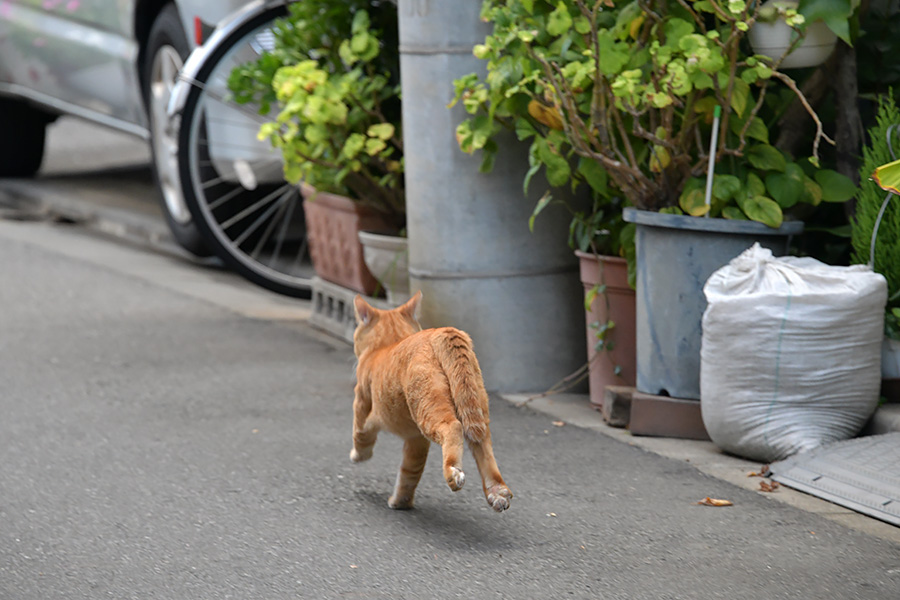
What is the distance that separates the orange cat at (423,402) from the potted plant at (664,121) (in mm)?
978

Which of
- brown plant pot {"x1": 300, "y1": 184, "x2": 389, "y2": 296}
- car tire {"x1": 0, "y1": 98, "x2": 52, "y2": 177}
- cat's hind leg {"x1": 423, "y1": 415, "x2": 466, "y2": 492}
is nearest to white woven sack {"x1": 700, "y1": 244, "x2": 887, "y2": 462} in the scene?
cat's hind leg {"x1": 423, "y1": 415, "x2": 466, "y2": 492}

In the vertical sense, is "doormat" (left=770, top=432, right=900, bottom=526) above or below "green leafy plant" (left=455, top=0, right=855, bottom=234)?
below

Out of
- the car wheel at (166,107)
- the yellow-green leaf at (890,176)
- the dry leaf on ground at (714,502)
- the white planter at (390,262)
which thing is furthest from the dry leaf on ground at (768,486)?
the car wheel at (166,107)

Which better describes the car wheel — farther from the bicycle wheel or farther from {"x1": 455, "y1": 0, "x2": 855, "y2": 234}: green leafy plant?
{"x1": 455, "y1": 0, "x2": 855, "y2": 234}: green leafy plant

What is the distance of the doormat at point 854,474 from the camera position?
3340 millimetres

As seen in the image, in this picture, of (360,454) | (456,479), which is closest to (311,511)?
Answer: (360,454)

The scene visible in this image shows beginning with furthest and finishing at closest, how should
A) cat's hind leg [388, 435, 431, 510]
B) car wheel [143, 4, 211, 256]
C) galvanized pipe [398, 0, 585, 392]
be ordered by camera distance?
1. car wheel [143, 4, 211, 256]
2. galvanized pipe [398, 0, 585, 392]
3. cat's hind leg [388, 435, 431, 510]

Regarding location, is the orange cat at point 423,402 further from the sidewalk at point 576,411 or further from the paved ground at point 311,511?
the sidewalk at point 576,411

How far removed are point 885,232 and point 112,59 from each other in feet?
17.3

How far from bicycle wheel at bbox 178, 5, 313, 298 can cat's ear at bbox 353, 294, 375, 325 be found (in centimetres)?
299

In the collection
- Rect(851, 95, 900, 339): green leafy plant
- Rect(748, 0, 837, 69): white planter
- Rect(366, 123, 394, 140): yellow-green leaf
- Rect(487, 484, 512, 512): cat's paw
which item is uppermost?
Rect(748, 0, 837, 69): white planter

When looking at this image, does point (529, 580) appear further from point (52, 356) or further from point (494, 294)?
point (52, 356)

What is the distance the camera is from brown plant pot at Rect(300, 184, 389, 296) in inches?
215

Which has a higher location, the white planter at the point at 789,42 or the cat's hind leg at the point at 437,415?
the white planter at the point at 789,42
